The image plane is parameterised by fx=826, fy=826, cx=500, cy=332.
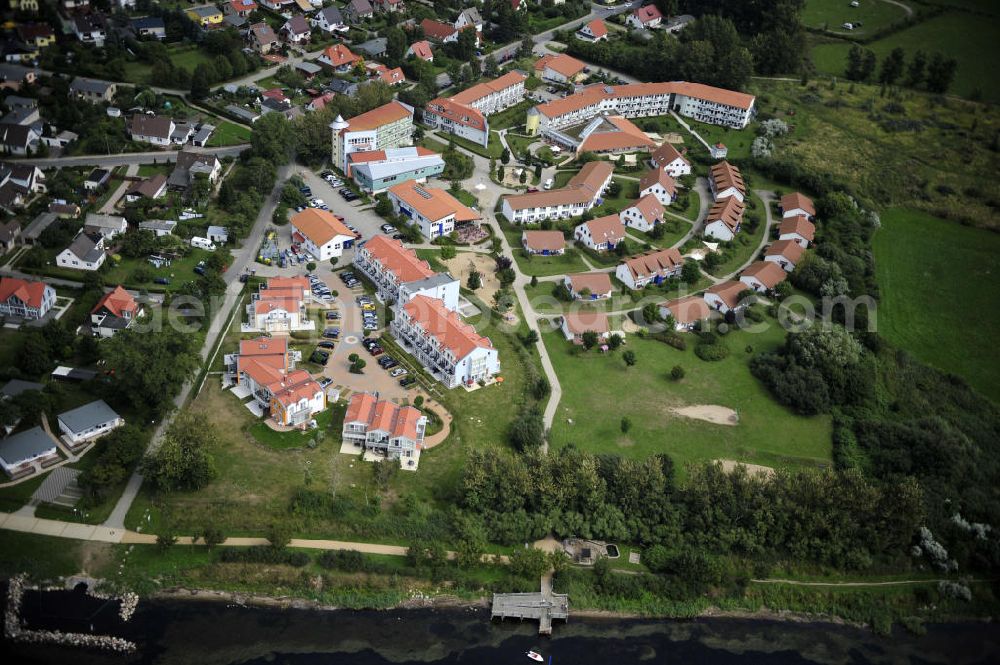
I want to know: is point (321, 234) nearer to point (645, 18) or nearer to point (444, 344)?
point (444, 344)

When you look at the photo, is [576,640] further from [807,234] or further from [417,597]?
[807,234]

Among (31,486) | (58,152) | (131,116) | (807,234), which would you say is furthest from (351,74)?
(31,486)

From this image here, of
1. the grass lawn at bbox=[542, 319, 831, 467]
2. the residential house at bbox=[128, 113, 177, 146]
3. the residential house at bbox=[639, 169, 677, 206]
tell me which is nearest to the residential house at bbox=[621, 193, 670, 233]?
the residential house at bbox=[639, 169, 677, 206]

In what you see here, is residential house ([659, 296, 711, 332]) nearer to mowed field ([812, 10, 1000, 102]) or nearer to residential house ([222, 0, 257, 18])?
mowed field ([812, 10, 1000, 102])

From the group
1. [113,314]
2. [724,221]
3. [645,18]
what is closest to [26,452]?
[113,314]

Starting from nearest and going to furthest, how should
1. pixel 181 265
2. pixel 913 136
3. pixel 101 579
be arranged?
pixel 101 579 < pixel 181 265 < pixel 913 136
